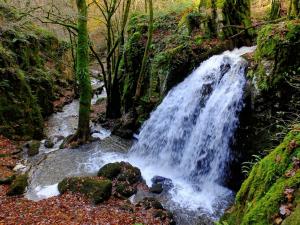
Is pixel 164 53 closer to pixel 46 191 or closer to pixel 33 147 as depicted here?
pixel 33 147

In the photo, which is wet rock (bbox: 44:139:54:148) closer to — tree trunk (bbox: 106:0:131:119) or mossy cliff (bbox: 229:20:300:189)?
tree trunk (bbox: 106:0:131:119)

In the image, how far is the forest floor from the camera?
7.64 meters

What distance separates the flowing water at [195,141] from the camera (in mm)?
9398

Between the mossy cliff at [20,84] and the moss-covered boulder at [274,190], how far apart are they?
1144 cm

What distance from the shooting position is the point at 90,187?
9.16 m

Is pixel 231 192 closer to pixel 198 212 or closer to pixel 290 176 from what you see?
pixel 198 212

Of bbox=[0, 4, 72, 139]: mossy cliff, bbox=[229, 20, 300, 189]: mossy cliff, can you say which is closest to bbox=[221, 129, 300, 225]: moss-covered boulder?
bbox=[229, 20, 300, 189]: mossy cliff

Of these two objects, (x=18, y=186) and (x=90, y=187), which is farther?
(x=18, y=186)

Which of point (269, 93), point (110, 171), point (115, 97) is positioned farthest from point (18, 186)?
point (115, 97)

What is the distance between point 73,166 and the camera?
37.1ft

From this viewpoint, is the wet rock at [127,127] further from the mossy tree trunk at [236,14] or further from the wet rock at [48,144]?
the mossy tree trunk at [236,14]

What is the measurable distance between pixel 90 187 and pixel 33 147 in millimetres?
4781

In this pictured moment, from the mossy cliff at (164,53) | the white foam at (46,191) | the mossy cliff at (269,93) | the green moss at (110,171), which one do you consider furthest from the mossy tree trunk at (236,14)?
the white foam at (46,191)

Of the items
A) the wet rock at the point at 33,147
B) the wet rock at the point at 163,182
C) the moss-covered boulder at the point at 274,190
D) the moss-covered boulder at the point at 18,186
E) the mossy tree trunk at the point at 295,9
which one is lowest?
the wet rock at the point at 163,182
